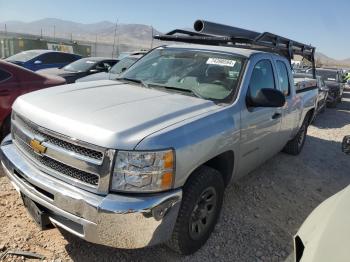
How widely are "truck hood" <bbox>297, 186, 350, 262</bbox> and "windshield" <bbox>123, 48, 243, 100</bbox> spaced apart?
1.64 meters

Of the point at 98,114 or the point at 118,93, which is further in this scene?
the point at 118,93

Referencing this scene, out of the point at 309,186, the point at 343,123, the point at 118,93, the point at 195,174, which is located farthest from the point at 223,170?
the point at 343,123

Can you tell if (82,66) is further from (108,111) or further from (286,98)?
(108,111)

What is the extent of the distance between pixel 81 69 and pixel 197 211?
875 cm

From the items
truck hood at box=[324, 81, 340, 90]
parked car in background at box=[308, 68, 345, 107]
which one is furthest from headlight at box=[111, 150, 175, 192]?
truck hood at box=[324, 81, 340, 90]

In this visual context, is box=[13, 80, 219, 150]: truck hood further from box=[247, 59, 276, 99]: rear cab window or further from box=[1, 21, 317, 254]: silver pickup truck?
box=[247, 59, 276, 99]: rear cab window

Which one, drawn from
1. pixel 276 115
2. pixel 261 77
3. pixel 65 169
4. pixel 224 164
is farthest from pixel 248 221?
pixel 65 169

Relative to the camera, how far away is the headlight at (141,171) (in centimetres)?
260

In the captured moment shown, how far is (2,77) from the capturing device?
539 centimetres

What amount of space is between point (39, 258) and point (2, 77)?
3185 millimetres

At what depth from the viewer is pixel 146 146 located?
2617mm

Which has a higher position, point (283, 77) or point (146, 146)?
point (283, 77)

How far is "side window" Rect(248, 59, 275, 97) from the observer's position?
13.2 feet

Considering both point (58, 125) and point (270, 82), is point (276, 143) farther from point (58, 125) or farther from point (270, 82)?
point (58, 125)
